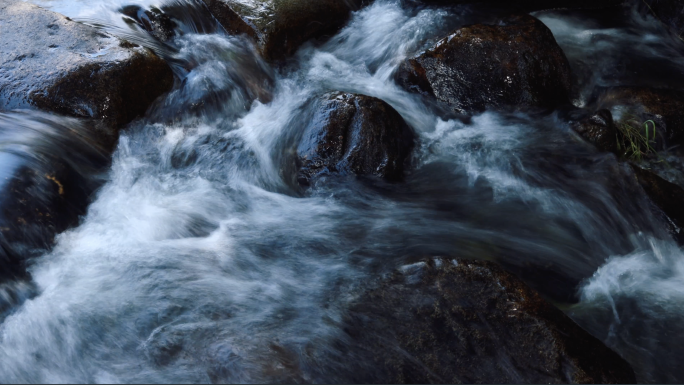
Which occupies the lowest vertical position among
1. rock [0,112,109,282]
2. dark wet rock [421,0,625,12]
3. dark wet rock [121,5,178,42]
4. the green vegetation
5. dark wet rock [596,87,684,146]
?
the green vegetation

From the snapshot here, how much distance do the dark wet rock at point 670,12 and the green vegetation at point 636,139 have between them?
2.37 m

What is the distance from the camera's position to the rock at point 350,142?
4.86 metres

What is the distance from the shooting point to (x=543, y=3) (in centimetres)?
738

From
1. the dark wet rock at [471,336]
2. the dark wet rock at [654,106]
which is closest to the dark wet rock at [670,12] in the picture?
the dark wet rock at [654,106]

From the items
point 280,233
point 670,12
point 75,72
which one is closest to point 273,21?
point 75,72

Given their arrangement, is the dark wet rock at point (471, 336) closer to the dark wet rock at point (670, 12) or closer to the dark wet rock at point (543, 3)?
the dark wet rock at point (543, 3)

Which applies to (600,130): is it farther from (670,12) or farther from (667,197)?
(670,12)

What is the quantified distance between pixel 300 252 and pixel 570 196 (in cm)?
231

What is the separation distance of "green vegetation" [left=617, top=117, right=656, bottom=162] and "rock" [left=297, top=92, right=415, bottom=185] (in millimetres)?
2134

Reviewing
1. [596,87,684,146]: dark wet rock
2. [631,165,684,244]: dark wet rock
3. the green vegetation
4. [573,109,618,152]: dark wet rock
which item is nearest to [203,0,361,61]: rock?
[573,109,618,152]: dark wet rock

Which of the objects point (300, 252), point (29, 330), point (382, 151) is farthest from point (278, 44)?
point (29, 330)

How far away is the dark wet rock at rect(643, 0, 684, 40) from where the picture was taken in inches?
279

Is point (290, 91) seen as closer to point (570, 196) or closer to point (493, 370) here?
point (570, 196)

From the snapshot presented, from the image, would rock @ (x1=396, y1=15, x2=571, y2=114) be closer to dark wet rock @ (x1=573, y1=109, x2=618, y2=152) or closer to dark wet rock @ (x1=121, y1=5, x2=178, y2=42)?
dark wet rock @ (x1=573, y1=109, x2=618, y2=152)
